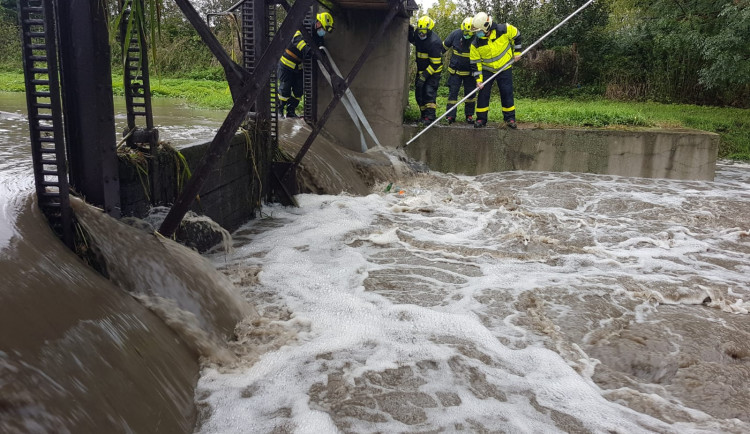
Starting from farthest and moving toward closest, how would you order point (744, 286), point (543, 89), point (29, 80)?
point (543, 89) → point (744, 286) → point (29, 80)

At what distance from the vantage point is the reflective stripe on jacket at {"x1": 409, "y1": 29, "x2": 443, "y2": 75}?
9.75m

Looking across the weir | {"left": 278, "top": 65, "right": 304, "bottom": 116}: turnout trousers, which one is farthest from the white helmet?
{"left": 278, "top": 65, "right": 304, "bottom": 116}: turnout trousers

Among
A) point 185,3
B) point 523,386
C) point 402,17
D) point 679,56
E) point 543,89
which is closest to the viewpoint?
point 523,386

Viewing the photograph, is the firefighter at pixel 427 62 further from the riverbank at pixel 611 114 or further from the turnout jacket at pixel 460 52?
the riverbank at pixel 611 114

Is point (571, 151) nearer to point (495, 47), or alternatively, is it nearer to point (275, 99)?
point (495, 47)

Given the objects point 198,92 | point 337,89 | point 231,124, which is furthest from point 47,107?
point 198,92

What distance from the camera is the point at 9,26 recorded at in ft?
62.6

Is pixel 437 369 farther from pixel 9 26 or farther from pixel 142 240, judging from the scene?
pixel 9 26

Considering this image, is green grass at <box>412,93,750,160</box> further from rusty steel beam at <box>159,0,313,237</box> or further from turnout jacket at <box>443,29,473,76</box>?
rusty steel beam at <box>159,0,313,237</box>

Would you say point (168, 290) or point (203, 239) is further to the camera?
point (203, 239)

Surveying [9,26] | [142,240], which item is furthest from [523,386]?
[9,26]

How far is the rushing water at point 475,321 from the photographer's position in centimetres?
289

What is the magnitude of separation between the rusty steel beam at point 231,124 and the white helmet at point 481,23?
18.1 feet

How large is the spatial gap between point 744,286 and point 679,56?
11.9m
